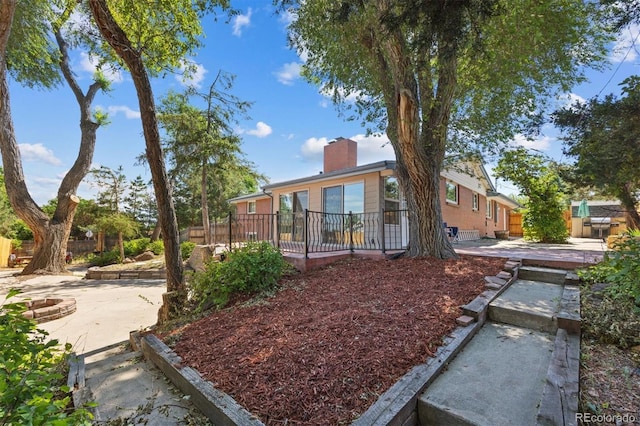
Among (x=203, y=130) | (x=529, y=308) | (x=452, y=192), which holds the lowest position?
(x=529, y=308)

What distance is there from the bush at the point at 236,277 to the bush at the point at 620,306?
4074 millimetres

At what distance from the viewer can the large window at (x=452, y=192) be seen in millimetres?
11844

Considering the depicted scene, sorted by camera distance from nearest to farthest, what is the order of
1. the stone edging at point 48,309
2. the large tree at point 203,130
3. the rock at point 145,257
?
the stone edging at point 48,309
the large tree at point 203,130
the rock at point 145,257

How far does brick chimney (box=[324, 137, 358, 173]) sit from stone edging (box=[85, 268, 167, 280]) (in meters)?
7.29

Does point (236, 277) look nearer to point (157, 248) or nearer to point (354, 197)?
point (354, 197)

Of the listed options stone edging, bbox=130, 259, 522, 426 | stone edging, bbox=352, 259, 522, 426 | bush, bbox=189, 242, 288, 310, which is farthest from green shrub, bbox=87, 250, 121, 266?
stone edging, bbox=352, 259, 522, 426

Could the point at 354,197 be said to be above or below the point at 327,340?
above

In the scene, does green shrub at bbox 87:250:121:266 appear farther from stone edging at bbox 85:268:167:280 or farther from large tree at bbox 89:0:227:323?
large tree at bbox 89:0:227:323

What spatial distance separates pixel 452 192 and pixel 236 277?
10.3 m

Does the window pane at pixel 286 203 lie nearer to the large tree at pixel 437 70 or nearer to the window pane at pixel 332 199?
the window pane at pixel 332 199

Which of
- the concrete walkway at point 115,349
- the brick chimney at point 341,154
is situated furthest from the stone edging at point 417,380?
the brick chimney at point 341,154

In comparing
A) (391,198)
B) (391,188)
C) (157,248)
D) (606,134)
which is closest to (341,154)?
(391,188)

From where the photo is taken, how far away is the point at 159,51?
20.1ft

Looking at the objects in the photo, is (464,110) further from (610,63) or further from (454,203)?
(454,203)
